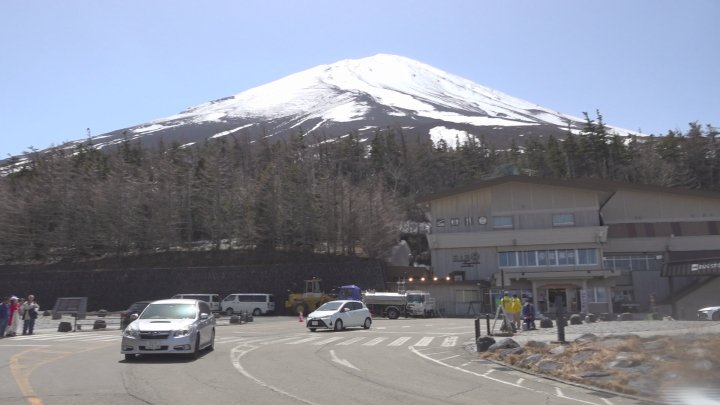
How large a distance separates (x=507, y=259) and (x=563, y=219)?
6421mm

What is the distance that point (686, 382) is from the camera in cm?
640

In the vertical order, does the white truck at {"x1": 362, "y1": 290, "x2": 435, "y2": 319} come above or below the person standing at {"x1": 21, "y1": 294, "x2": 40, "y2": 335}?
below

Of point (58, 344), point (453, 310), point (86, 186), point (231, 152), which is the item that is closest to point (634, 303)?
point (453, 310)

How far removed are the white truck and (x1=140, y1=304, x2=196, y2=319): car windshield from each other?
3008 centimetres

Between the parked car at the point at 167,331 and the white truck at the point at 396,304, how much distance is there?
29956mm

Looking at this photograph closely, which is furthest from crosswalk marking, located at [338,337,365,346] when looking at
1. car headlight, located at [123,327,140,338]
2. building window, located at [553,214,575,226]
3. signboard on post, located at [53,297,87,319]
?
building window, located at [553,214,575,226]

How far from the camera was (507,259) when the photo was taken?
2197 inches

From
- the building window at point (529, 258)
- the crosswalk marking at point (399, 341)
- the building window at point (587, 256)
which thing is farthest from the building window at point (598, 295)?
the crosswalk marking at point (399, 341)

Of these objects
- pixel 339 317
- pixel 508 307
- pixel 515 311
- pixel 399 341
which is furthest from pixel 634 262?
pixel 399 341

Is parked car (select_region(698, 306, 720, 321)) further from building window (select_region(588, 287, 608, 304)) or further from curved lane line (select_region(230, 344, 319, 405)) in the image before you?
curved lane line (select_region(230, 344, 319, 405))

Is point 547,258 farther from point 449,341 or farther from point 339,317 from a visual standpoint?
point 449,341

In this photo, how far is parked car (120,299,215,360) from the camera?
13906mm

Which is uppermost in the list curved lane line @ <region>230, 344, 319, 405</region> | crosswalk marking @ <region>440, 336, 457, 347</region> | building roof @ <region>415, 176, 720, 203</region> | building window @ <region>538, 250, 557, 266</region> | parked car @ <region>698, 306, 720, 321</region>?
building roof @ <region>415, 176, 720, 203</region>

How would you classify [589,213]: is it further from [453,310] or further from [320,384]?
[320,384]
